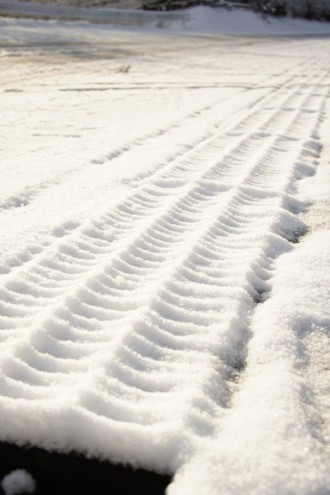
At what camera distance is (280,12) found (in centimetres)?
4053

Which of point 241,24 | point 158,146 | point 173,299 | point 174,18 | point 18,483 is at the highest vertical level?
point 174,18

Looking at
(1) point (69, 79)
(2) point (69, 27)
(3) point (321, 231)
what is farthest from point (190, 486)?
(2) point (69, 27)

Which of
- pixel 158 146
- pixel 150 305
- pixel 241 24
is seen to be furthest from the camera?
pixel 241 24

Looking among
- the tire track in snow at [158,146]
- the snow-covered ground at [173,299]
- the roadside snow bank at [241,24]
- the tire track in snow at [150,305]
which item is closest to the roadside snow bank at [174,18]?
the roadside snow bank at [241,24]

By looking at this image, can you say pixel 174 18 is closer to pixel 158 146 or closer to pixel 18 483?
pixel 158 146

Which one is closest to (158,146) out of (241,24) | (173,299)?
(173,299)

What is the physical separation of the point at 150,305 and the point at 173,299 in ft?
0.46

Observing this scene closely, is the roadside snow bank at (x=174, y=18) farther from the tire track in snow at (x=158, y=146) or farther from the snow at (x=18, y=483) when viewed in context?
the snow at (x=18, y=483)

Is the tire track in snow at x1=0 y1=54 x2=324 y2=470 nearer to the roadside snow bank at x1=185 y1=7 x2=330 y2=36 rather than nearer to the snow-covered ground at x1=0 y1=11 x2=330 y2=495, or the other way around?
the snow-covered ground at x1=0 y1=11 x2=330 y2=495

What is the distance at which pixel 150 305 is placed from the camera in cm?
241

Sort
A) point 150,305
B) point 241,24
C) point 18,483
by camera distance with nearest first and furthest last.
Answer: point 18,483 → point 150,305 → point 241,24

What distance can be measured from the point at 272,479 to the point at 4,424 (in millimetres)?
862

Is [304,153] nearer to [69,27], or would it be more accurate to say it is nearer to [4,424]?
[4,424]

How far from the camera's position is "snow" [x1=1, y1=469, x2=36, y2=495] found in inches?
61.3
